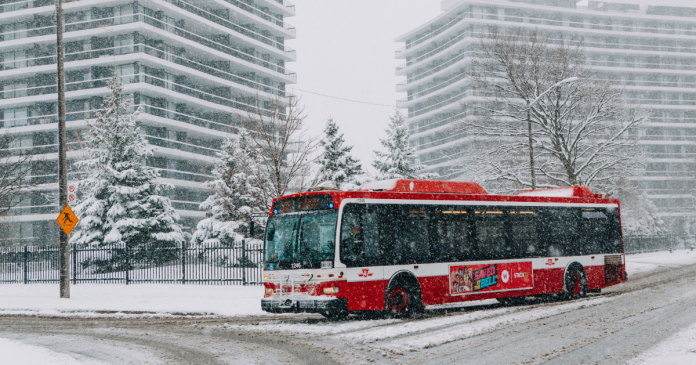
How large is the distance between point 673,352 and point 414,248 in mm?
5922

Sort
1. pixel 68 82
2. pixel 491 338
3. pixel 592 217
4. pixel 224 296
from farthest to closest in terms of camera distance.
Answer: pixel 68 82
pixel 224 296
pixel 592 217
pixel 491 338

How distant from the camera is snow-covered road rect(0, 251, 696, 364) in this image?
340 inches

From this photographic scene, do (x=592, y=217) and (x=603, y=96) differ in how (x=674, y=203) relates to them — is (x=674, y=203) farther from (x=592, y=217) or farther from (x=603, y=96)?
(x=592, y=217)

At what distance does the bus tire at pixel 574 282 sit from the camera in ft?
55.4

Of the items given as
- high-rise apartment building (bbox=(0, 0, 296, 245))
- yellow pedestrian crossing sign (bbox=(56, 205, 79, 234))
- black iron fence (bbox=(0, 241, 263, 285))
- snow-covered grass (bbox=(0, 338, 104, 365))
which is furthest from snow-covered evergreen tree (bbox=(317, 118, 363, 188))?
snow-covered grass (bbox=(0, 338, 104, 365))

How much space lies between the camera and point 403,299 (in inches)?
521

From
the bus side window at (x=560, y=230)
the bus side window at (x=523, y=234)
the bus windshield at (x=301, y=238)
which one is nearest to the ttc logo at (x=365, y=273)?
the bus windshield at (x=301, y=238)

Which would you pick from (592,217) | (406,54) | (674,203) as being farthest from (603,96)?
(674,203)

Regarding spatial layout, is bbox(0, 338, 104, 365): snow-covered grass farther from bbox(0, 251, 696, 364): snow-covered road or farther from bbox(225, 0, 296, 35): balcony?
bbox(225, 0, 296, 35): balcony

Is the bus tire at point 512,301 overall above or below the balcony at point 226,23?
below

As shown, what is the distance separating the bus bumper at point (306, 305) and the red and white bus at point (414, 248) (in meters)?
0.02

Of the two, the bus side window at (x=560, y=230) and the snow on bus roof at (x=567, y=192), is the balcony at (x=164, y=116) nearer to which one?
the snow on bus roof at (x=567, y=192)

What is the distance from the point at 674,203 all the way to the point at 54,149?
87816 millimetres

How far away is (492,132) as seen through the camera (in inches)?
1240
